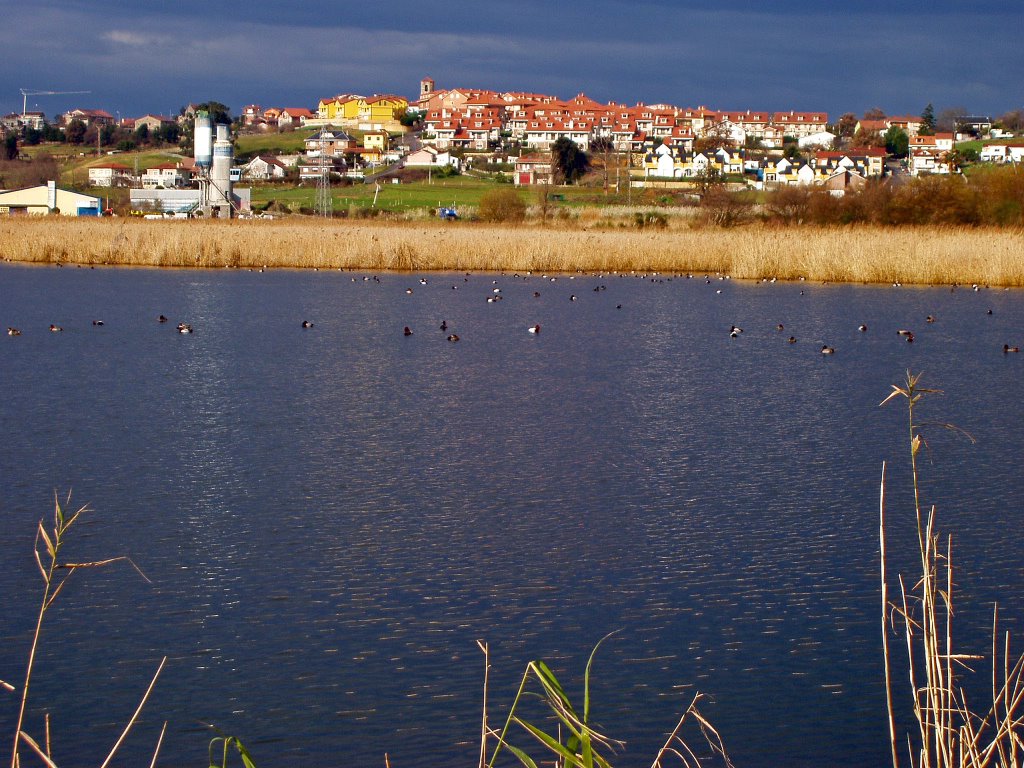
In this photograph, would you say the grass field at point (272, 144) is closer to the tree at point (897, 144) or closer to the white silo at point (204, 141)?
the white silo at point (204, 141)

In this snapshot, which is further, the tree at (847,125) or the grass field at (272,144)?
the tree at (847,125)

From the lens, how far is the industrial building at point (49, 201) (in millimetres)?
59094

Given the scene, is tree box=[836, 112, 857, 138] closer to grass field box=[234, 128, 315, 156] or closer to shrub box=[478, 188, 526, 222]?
grass field box=[234, 128, 315, 156]

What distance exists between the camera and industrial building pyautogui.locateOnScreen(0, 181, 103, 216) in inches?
2327

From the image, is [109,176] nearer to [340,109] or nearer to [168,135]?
[168,135]

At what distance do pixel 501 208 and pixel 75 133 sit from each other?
99023 mm

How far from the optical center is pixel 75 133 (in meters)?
133

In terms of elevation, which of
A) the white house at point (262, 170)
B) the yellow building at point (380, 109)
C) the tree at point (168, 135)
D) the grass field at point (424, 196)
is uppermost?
the yellow building at point (380, 109)

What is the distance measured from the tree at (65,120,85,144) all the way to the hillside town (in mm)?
431

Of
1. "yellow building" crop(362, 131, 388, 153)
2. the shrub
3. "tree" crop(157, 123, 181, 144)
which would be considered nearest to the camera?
the shrub

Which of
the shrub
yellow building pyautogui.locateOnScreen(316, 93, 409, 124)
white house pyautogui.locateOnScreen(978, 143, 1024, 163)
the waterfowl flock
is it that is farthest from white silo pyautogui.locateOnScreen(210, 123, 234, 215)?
yellow building pyautogui.locateOnScreen(316, 93, 409, 124)

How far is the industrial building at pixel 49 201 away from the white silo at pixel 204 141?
5.66 meters

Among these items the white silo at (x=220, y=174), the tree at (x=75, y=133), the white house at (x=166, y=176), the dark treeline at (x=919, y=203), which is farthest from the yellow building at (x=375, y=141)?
the dark treeline at (x=919, y=203)

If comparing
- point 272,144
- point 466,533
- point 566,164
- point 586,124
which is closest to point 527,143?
point 586,124
